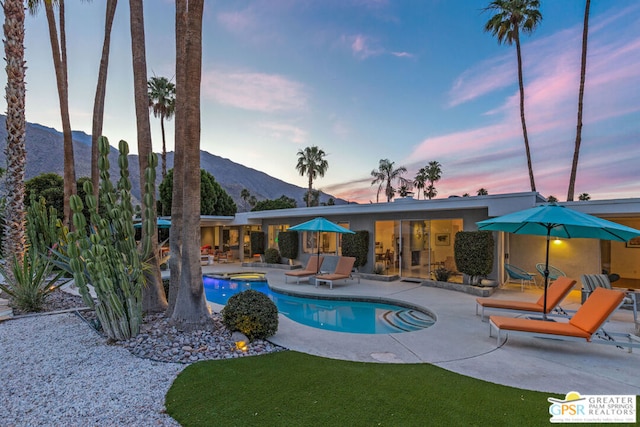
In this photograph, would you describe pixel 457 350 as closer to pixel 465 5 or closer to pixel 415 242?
pixel 415 242

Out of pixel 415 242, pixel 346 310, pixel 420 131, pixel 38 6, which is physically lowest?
pixel 346 310

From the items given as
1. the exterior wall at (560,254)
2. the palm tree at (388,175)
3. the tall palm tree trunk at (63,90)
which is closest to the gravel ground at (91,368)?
the tall palm tree trunk at (63,90)

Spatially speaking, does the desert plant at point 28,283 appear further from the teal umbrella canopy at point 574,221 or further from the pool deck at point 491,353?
the teal umbrella canopy at point 574,221

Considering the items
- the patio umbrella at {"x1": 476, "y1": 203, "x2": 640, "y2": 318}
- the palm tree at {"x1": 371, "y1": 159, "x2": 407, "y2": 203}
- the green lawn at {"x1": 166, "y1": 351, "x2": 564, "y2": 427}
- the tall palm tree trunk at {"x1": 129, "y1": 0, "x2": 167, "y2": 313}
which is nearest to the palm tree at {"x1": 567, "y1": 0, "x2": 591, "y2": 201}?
the patio umbrella at {"x1": 476, "y1": 203, "x2": 640, "y2": 318}

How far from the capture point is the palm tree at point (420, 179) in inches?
1773

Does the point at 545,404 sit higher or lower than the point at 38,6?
lower

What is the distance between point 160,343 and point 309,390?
293 cm

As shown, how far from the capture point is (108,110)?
19188 mm

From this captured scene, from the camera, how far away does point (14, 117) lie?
7.91 m

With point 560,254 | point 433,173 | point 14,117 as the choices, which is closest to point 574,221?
point 560,254

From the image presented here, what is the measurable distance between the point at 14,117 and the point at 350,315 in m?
9.80

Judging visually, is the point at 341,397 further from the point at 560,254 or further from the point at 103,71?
the point at 103,71

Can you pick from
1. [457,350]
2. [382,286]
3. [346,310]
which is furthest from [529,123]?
[457,350]

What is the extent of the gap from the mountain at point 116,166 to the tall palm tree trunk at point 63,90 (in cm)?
3556
